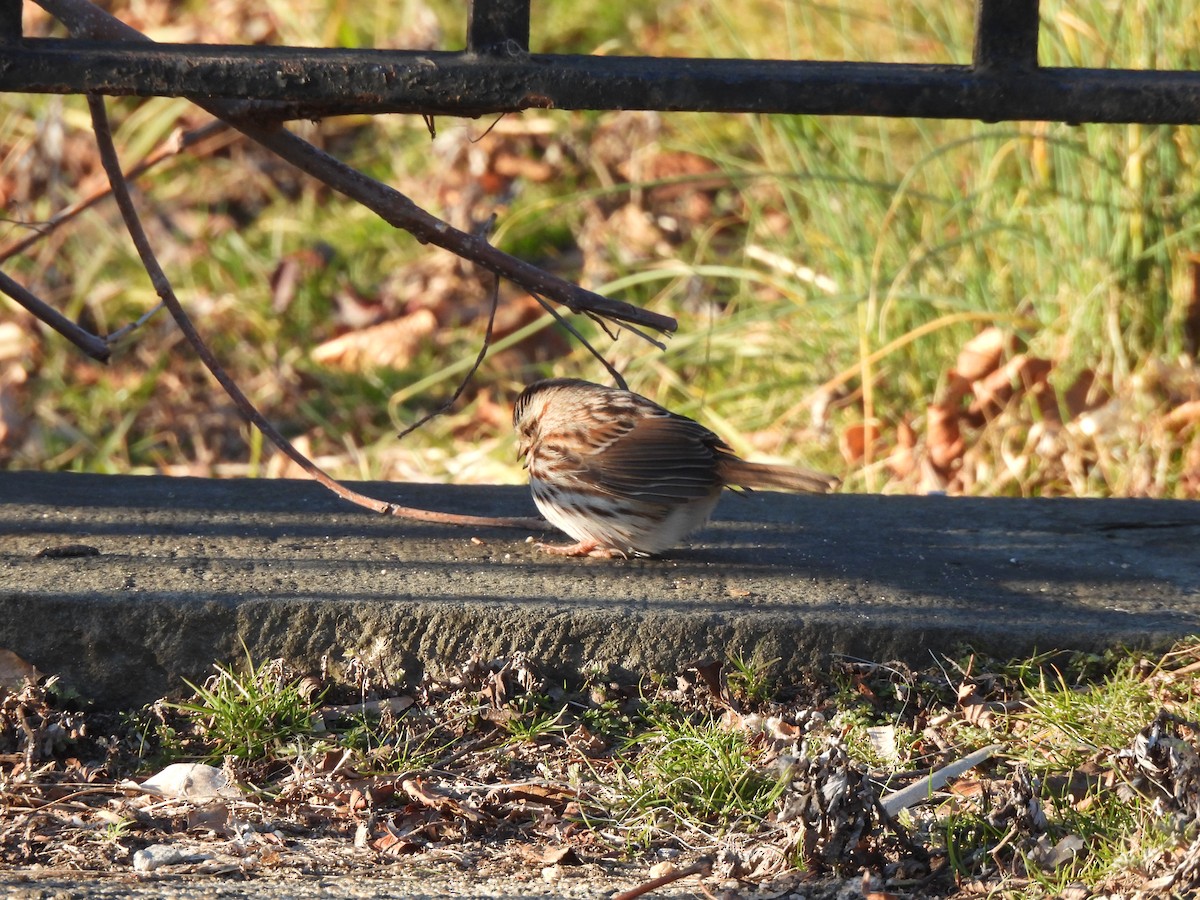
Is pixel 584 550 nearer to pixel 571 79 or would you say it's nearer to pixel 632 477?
pixel 632 477

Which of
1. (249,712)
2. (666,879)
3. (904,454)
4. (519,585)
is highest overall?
(904,454)

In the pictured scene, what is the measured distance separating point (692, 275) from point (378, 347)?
1621 mm

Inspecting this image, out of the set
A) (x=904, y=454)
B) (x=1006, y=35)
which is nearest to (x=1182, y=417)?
(x=904, y=454)

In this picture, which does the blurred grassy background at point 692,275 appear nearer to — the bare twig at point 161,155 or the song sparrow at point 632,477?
the bare twig at point 161,155

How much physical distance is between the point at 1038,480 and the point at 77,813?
12.2 feet

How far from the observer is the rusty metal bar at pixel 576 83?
2572mm

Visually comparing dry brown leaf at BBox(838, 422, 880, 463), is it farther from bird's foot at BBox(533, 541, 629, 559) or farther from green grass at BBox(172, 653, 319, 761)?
green grass at BBox(172, 653, 319, 761)

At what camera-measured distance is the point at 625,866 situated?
2.57 meters

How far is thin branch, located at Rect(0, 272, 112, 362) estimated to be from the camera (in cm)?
334

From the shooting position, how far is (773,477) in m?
3.71

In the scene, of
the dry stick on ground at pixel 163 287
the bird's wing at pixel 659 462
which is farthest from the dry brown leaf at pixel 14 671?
the bird's wing at pixel 659 462

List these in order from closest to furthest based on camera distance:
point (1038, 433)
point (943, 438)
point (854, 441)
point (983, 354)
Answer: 1. point (1038, 433)
2. point (943, 438)
3. point (983, 354)
4. point (854, 441)

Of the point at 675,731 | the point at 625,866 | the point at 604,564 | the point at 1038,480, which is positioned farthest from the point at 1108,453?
the point at 625,866

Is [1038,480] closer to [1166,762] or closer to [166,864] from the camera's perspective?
[1166,762]
